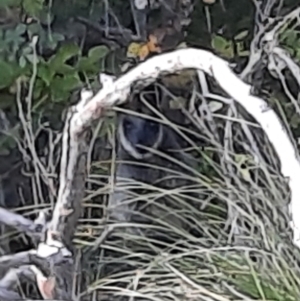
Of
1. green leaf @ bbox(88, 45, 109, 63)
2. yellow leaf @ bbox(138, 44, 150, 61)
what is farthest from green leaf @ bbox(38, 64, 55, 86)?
yellow leaf @ bbox(138, 44, 150, 61)

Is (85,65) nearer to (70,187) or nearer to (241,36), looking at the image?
(241,36)

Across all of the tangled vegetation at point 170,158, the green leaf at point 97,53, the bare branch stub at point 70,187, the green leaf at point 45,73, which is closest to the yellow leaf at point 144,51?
the tangled vegetation at point 170,158

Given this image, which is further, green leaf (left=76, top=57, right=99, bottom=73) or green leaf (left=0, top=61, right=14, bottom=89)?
green leaf (left=76, top=57, right=99, bottom=73)

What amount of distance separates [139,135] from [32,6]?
0.52m

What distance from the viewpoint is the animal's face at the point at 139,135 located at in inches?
106

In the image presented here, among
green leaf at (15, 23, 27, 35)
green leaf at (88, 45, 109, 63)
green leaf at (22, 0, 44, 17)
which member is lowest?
green leaf at (88, 45, 109, 63)

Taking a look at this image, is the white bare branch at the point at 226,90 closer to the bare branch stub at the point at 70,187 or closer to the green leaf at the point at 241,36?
the bare branch stub at the point at 70,187

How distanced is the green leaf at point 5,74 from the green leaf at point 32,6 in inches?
5.7

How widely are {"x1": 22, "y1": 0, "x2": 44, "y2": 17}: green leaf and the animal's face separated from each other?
41 cm

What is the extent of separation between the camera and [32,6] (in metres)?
2.38

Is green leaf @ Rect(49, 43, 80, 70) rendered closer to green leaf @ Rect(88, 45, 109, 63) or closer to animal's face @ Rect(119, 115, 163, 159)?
green leaf @ Rect(88, 45, 109, 63)

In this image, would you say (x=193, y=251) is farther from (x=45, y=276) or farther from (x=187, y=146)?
Answer: (x=187, y=146)

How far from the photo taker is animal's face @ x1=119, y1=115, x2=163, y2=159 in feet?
8.80

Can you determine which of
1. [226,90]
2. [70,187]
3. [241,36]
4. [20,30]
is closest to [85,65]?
[20,30]
